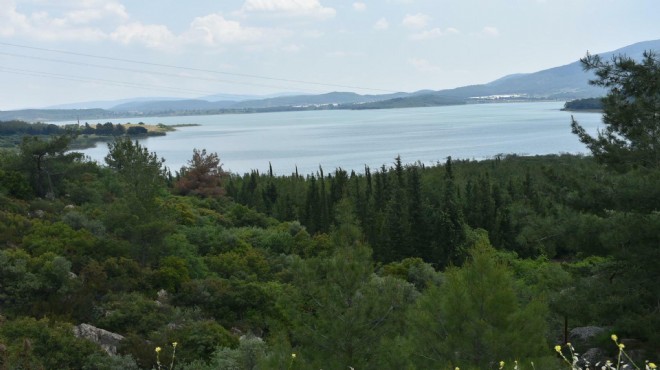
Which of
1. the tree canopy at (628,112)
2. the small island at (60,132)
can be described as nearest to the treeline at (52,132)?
the small island at (60,132)

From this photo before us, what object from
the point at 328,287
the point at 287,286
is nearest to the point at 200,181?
the point at 287,286

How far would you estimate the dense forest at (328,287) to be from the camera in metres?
9.27

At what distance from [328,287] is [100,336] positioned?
22.3ft

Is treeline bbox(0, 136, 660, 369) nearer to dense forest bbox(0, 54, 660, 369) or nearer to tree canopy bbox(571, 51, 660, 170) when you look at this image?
dense forest bbox(0, 54, 660, 369)

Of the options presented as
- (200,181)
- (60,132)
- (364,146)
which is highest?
(60,132)

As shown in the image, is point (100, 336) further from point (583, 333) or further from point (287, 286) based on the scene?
point (583, 333)

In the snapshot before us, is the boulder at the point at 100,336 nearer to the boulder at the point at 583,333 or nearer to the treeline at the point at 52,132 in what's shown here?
the boulder at the point at 583,333

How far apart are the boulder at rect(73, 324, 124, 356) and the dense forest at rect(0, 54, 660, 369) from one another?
0.08 m

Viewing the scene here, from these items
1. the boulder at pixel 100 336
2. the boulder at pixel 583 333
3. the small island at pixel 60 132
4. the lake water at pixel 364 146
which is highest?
the small island at pixel 60 132

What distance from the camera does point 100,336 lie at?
14.1m

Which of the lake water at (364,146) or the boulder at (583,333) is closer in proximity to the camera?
the boulder at (583,333)

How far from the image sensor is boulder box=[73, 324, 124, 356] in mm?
13515

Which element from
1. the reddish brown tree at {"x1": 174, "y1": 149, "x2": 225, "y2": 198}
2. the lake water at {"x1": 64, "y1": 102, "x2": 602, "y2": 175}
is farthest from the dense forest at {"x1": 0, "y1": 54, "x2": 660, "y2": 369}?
the lake water at {"x1": 64, "y1": 102, "x2": 602, "y2": 175}

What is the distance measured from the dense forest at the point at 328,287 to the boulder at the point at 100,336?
0.08m
